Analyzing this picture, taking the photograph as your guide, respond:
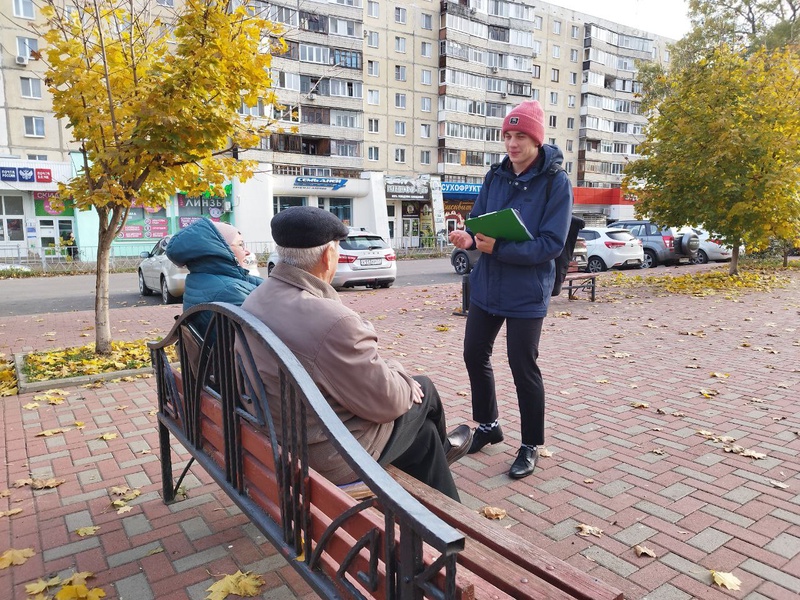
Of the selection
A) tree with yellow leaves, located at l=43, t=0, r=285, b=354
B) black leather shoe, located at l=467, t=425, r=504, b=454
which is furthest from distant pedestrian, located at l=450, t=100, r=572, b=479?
tree with yellow leaves, located at l=43, t=0, r=285, b=354

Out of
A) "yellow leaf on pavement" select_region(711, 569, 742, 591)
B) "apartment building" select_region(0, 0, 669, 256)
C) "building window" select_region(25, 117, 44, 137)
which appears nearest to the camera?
"yellow leaf on pavement" select_region(711, 569, 742, 591)

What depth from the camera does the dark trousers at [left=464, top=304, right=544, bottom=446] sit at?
3.33 metres

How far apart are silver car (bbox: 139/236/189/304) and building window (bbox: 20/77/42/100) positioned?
26.8m

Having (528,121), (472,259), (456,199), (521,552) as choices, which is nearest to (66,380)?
(528,121)

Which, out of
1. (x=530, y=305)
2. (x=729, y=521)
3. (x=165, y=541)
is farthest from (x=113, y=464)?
(x=729, y=521)

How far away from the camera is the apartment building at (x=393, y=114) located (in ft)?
111

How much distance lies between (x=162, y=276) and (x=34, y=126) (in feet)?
92.9

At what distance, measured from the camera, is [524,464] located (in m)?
3.50

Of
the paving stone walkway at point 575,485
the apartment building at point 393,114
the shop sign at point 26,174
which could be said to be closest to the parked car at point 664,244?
the paving stone walkway at point 575,485

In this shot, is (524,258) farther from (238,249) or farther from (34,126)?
(34,126)

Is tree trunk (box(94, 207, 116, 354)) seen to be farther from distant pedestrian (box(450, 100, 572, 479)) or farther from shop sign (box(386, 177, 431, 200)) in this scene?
shop sign (box(386, 177, 431, 200))

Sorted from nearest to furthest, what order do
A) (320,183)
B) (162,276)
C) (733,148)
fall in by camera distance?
(733,148)
(162,276)
(320,183)

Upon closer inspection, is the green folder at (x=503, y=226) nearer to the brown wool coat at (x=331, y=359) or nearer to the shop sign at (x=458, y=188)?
the brown wool coat at (x=331, y=359)

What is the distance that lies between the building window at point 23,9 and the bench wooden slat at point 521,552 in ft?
134
